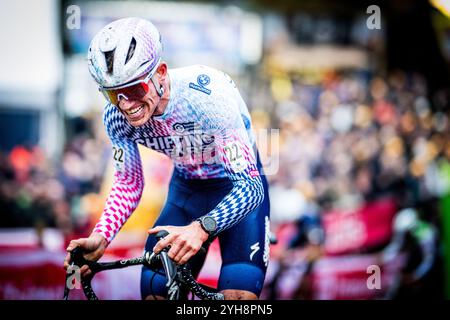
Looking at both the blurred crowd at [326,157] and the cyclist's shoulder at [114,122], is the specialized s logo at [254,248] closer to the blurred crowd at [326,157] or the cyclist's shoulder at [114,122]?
the cyclist's shoulder at [114,122]

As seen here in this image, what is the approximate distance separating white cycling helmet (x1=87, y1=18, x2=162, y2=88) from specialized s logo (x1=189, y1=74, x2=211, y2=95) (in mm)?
359

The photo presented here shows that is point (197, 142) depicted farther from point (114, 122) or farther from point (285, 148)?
point (285, 148)

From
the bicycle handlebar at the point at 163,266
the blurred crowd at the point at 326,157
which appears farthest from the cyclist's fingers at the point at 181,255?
the blurred crowd at the point at 326,157

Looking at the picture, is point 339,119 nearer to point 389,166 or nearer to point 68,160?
point 389,166

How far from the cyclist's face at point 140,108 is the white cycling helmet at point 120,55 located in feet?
0.46

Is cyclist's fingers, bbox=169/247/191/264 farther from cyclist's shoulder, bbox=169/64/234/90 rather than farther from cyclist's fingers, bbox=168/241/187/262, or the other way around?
cyclist's shoulder, bbox=169/64/234/90

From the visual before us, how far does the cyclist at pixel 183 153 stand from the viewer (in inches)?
137

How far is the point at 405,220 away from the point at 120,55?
701 centimetres

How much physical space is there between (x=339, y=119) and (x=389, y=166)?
1.39 metres

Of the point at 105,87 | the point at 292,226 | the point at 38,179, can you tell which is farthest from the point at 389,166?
the point at 105,87

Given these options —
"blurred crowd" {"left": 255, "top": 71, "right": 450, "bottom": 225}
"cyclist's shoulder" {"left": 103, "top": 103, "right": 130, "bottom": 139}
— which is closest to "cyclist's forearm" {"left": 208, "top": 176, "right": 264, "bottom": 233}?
"cyclist's shoulder" {"left": 103, "top": 103, "right": 130, "bottom": 139}

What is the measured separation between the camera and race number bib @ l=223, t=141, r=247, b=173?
3.70 m
